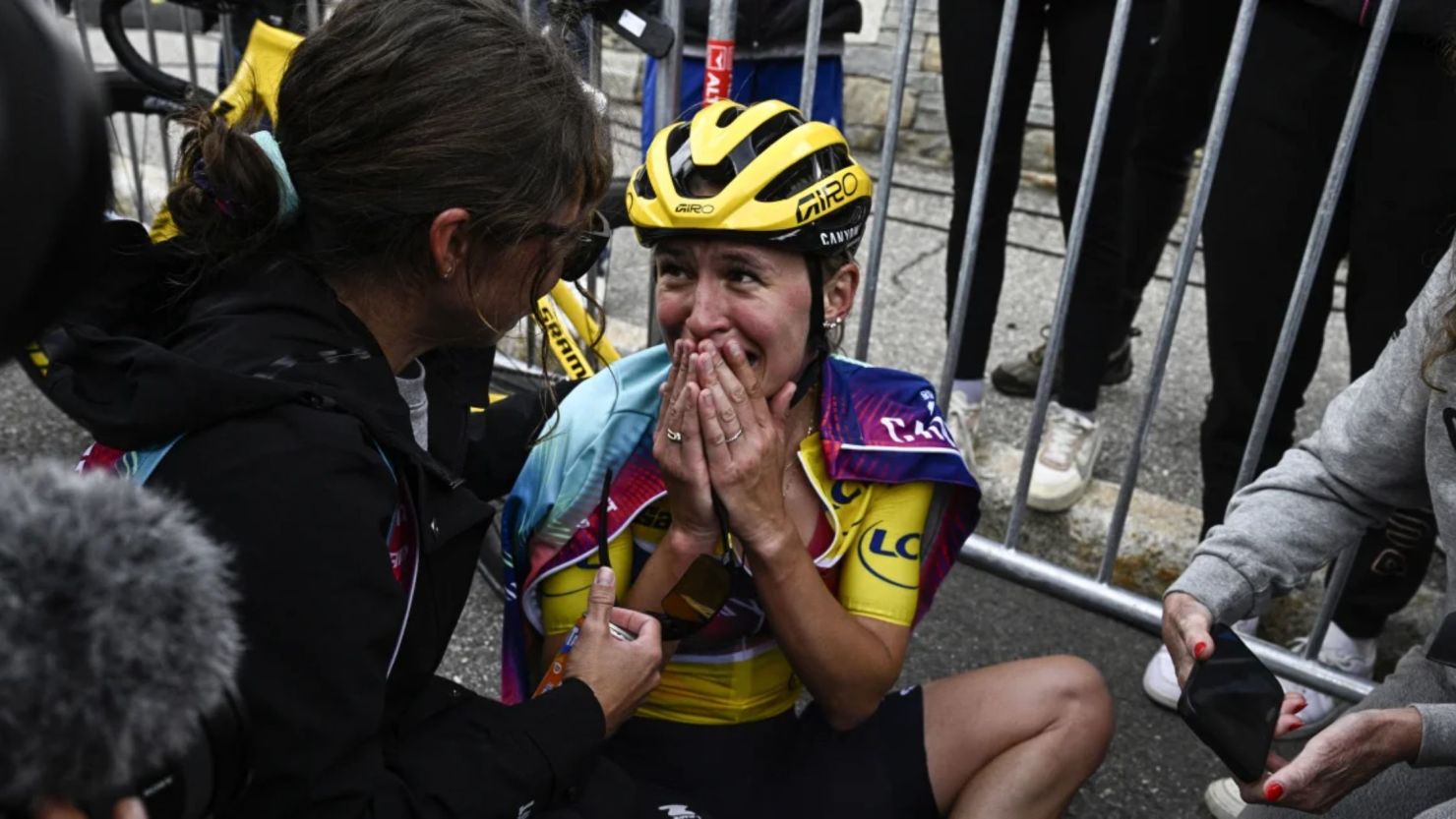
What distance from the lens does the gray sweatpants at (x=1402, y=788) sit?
6.61 feet

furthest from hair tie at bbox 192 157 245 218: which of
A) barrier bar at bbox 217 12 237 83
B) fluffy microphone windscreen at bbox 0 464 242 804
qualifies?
barrier bar at bbox 217 12 237 83

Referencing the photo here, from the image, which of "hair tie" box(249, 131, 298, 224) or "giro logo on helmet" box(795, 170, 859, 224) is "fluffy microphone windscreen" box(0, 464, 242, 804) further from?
"giro logo on helmet" box(795, 170, 859, 224)

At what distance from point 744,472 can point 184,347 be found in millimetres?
819

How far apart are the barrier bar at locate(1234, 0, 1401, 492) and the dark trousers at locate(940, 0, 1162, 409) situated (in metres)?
0.76

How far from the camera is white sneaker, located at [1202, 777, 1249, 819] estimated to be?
2.68m

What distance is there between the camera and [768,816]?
218 centimetres

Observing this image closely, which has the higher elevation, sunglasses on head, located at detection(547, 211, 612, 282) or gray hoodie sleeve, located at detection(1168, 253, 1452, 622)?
sunglasses on head, located at detection(547, 211, 612, 282)

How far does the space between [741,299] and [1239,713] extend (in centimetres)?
100

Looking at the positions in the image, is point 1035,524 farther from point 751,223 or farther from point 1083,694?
point 751,223

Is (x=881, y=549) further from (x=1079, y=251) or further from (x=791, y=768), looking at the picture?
(x=1079, y=251)

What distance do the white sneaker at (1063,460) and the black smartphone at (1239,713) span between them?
1.61m

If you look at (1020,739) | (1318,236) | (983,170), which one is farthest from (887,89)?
(1020,739)

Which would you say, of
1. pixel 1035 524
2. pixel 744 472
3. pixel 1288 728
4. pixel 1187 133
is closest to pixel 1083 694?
pixel 1288 728

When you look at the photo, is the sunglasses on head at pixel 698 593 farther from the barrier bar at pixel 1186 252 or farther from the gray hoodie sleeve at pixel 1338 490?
the barrier bar at pixel 1186 252
